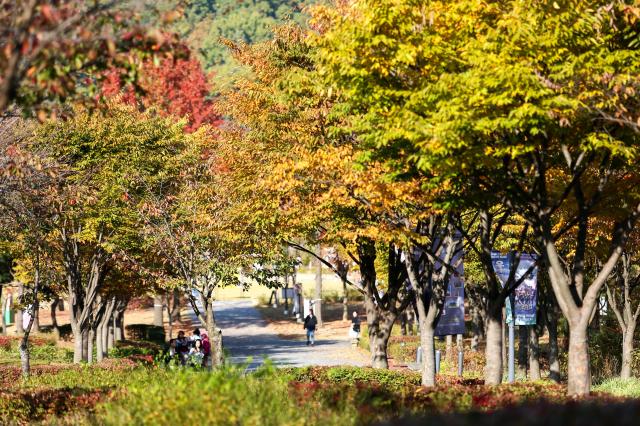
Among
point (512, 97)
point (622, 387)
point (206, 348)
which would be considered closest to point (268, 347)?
point (206, 348)

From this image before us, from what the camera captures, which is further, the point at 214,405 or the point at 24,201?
the point at 24,201

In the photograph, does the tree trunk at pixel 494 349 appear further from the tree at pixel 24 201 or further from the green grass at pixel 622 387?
the tree at pixel 24 201

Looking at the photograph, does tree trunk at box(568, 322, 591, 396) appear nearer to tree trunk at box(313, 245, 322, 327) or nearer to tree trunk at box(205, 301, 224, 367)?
tree trunk at box(205, 301, 224, 367)

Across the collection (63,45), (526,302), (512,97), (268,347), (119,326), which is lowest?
(268,347)

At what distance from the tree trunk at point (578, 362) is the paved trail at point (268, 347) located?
47.9 ft


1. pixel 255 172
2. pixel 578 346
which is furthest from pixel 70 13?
pixel 255 172

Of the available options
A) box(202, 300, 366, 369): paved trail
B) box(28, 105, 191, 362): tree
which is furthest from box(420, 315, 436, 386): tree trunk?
box(28, 105, 191, 362): tree

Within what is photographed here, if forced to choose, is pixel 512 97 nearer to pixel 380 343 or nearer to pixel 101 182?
pixel 380 343

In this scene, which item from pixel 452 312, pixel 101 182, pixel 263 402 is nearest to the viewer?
pixel 263 402

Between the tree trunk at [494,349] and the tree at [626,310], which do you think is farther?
the tree at [626,310]

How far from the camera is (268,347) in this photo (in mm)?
45875

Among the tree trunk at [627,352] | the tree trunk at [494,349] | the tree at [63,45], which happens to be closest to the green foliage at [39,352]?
the tree trunk at [627,352]

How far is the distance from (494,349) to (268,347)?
90.4 feet

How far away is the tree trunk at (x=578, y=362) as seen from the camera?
49.1 feet
